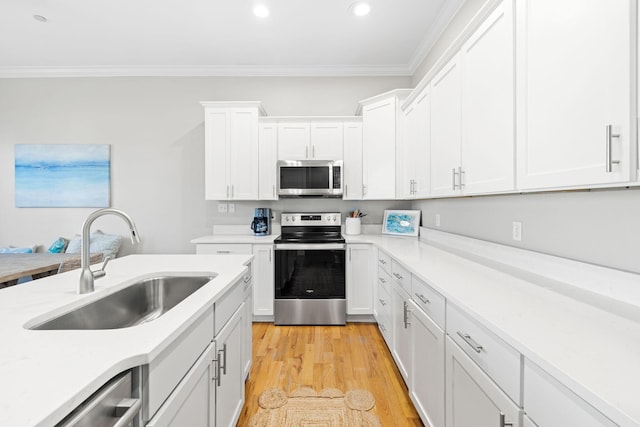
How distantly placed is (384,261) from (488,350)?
1674 mm

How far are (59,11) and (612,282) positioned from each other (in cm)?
426

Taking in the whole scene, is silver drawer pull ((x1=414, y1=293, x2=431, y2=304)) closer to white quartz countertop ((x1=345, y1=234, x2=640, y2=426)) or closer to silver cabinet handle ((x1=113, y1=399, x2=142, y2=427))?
white quartz countertop ((x1=345, y1=234, x2=640, y2=426))

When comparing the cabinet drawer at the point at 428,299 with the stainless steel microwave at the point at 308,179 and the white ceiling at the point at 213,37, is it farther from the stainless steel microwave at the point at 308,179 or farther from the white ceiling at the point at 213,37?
the white ceiling at the point at 213,37

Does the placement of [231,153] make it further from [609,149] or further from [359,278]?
[609,149]

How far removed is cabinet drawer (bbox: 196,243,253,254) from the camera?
3078 millimetres

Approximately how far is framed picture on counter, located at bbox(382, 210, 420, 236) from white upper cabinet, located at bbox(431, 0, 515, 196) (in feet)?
3.74

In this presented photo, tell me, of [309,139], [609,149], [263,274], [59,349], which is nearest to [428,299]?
[609,149]

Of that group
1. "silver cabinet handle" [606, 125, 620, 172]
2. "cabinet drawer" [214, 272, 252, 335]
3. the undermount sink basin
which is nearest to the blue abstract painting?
the undermount sink basin

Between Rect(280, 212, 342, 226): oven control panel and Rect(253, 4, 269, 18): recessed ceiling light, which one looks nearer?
Rect(253, 4, 269, 18): recessed ceiling light

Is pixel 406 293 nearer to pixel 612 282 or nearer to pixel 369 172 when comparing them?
pixel 612 282

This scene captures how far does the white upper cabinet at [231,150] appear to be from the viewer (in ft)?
10.8

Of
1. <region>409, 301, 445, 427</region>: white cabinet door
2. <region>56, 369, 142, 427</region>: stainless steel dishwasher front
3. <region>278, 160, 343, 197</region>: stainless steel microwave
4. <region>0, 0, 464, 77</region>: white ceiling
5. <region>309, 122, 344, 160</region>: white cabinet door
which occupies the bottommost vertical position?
<region>409, 301, 445, 427</region>: white cabinet door

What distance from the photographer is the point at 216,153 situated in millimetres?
3314

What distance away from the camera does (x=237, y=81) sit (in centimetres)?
367
